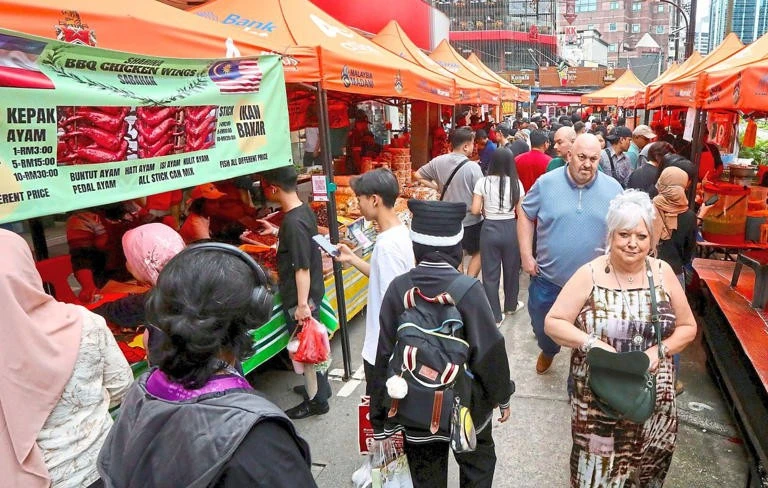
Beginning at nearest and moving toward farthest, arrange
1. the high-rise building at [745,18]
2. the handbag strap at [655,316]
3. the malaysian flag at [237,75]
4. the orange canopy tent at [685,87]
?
the handbag strap at [655,316], the malaysian flag at [237,75], the orange canopy tent at [685,87], the high-rise building at [745,18]

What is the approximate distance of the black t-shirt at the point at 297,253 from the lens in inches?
148

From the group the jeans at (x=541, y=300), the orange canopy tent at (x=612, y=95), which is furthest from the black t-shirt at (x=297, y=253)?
the orange canopy tent at (x=612, y=95)

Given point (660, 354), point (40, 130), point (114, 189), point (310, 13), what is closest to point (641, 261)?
point (660, 354)

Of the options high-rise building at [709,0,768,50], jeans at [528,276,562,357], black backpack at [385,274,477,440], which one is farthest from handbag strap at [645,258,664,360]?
high-rise building at [709,0,768,50]

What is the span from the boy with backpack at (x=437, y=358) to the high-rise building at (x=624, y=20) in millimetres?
101479

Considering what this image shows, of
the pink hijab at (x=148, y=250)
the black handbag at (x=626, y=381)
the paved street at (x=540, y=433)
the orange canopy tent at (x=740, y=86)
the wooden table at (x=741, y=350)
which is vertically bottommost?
the paved street at (x=540, y=433)

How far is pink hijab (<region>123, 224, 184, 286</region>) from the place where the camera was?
271 cm

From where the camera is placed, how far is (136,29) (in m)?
2.93

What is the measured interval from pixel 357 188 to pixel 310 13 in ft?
10.6

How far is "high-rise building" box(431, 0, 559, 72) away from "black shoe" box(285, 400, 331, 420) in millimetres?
65073

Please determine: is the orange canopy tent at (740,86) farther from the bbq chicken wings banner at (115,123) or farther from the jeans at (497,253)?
the bbq chicken wings banner at (115,123)

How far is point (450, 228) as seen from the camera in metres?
2.25

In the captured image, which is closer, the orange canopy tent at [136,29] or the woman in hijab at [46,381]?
the woman in hijab at [46,381]

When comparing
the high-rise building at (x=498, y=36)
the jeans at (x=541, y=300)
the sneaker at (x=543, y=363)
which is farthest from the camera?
the high-rise building at (x=498, y=36)
